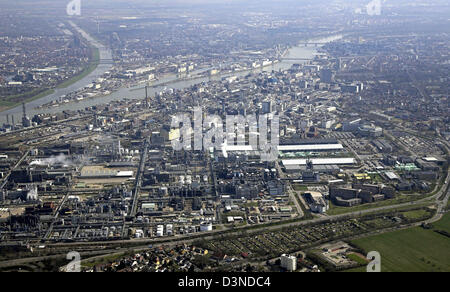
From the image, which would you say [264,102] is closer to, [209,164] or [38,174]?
[209,164]

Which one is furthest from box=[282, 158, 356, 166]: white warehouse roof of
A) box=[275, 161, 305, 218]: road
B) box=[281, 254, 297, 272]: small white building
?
box=[281, 254, 297, 272]: small white building

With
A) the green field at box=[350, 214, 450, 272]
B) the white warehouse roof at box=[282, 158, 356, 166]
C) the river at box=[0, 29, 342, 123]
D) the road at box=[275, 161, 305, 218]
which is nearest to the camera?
the green field at box=[350, 214, 450, 272]

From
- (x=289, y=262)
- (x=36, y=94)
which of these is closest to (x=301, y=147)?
(x=289, y=262)

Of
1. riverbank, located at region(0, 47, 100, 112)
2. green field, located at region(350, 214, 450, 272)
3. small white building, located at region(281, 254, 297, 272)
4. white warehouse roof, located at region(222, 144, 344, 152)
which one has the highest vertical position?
riverbank, located at region(0, 47, 100, 112)

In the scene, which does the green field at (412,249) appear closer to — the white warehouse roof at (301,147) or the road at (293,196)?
the road at (293,196)

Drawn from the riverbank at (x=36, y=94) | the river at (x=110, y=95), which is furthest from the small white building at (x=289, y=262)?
the riverbank at (x=36, y=94)

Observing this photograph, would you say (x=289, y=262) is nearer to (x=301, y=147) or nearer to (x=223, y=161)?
(x=223, y=161)

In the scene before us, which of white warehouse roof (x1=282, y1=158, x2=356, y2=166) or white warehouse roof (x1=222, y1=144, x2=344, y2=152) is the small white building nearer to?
white warehouse roof (x1=282, y1=158, x2=356, y2=166)
